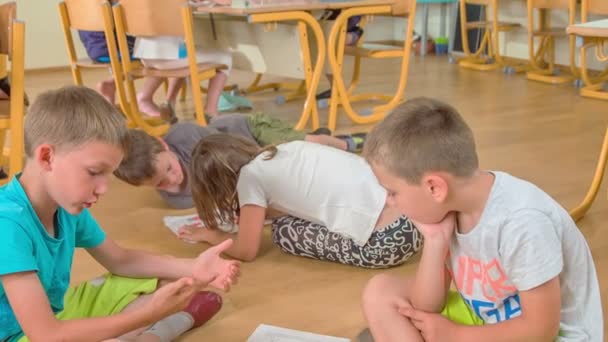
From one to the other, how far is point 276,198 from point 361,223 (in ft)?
0.88

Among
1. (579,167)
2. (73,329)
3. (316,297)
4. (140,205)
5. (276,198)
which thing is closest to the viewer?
(73,329)

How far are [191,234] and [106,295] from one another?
71 cm

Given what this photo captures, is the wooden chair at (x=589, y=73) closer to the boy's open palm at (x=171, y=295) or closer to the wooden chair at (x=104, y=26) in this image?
the boy's open palm at (x=171, y=295)

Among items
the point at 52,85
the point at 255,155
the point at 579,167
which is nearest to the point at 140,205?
the point at 255,155

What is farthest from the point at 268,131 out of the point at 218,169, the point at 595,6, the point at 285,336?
the point at 595,6

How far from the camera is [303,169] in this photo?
2096 millimetres

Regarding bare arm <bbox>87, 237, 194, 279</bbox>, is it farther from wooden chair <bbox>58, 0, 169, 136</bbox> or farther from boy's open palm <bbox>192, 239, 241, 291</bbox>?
wooden chair <bbox>58, 0, 169, 136</bbox>

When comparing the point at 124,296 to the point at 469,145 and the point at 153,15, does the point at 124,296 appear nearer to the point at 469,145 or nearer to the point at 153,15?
the point at 469,145

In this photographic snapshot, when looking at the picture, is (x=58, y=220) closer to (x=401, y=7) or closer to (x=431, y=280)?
(x=431, y=280)

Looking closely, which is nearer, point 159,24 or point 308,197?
point 308,197

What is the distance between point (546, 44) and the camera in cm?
534

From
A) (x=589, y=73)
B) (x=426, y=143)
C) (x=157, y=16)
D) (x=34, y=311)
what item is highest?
(x=157, y=16)

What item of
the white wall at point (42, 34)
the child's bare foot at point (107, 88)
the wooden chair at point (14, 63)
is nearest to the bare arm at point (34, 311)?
the wooden chair at point (14, 63)

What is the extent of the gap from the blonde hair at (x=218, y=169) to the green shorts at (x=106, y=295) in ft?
1.56
